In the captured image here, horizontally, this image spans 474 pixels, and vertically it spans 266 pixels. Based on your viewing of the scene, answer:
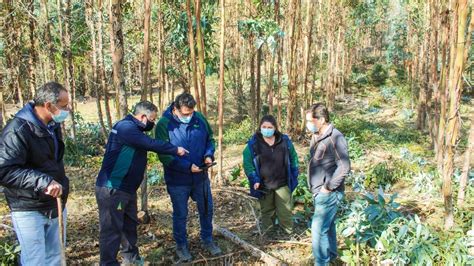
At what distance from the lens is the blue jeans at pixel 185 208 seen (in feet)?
13.6

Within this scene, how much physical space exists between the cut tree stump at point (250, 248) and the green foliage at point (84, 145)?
5.09 metres

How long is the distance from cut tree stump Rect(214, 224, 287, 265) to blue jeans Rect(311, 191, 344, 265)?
465mm

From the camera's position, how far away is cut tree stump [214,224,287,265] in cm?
415

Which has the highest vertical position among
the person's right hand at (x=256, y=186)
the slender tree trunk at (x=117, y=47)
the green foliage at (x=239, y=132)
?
the slender tree trunk at (x=117, y=47)

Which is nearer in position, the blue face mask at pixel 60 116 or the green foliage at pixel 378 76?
the blue face mask at pixel 60 116

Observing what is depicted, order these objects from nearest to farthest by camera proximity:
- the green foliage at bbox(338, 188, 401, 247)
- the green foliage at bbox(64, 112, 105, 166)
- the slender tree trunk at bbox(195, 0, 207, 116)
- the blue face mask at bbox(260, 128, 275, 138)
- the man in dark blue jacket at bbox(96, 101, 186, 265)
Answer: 1. the man in dark blue jacket at bbox(96, 101, 186, 265)
2. the green foliage at bbox(338, 188, 401, 247)
3. the blue face mask at bbox(260, 128, 275, 138)
4. the slender tree trunk at bbox(195, 0, 207, 116)
5. the green foliage at bbox(64, 112, 105, 166)

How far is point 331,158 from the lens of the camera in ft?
12.4

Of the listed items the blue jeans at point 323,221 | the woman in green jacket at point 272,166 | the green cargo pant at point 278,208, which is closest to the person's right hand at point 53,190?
the blue jeans at point 323,221

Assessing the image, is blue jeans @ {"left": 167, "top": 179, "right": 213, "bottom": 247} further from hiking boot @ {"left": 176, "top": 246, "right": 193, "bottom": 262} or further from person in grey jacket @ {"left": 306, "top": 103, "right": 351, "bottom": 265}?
person in grey jacket @ {"left": 306, "top": 103, "right": 351, "bottom": 265}

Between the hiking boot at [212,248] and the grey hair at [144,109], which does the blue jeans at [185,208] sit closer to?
the hiking boot at [212,248]

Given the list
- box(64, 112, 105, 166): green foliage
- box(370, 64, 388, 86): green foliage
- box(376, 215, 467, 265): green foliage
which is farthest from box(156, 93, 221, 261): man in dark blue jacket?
box(370, 64, 388, 86): green foliage

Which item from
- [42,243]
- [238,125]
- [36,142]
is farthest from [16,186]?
[238,125]

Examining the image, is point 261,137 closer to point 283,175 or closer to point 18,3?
point 283,175

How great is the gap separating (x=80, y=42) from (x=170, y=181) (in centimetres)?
964
